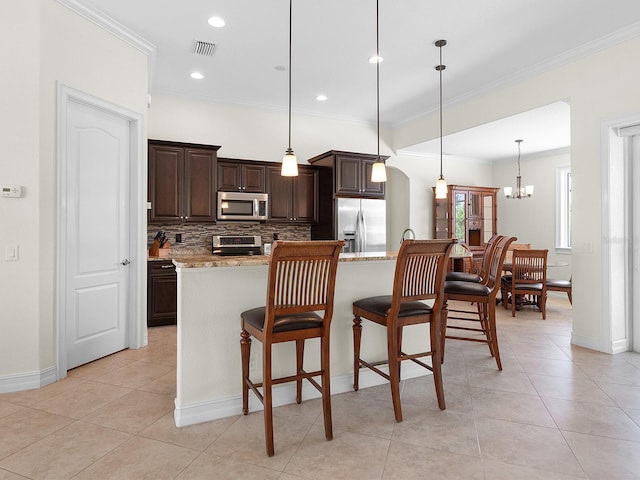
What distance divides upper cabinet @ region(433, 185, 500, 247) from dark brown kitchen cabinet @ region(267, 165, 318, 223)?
257 cm

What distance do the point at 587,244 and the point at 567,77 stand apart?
1790 mm

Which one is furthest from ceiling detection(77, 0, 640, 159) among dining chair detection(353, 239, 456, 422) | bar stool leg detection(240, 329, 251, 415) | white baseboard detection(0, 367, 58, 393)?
white baseboard detection(0, 367, 58, 393)

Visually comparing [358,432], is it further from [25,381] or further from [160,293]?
[160,293]

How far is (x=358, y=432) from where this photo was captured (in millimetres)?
2291

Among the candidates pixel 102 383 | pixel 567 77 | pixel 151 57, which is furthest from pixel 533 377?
pixel 151 57

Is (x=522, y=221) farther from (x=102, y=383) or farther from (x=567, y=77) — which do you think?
(x=102, y=383)

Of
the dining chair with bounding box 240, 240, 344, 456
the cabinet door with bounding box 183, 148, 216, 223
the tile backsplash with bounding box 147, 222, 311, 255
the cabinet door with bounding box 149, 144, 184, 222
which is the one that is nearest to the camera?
the dining chair with bounding box 240, 240, 344, 456

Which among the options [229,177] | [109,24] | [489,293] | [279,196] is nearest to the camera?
[489,293]

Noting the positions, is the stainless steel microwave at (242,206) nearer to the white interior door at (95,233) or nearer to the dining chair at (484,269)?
the white interior door at (95,233)

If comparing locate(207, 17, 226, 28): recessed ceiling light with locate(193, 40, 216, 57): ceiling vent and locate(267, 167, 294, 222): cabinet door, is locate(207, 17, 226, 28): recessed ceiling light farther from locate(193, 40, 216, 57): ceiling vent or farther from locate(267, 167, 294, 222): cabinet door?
locate(267, 167, 294, 222): cabinet door

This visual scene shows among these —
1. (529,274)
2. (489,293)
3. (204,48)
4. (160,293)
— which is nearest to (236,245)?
(160,293)

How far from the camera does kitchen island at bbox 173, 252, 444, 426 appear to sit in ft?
7.90

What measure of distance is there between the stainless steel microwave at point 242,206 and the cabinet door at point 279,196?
12 cm

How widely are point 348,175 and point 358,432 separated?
Result: 419 centimetres
